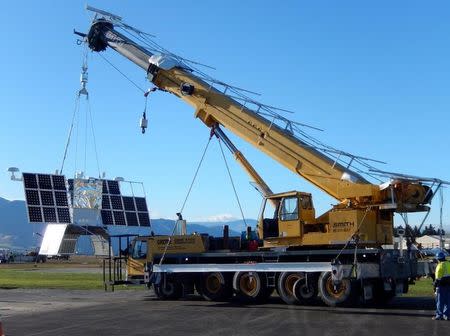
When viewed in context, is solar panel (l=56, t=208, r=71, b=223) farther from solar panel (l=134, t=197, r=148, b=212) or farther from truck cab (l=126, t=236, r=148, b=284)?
truck cab (l=126, t=236, r=148, b=284)

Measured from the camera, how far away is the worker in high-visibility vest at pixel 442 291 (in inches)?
638

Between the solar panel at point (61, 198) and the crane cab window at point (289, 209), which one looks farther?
the solar panel at point (61, 198)

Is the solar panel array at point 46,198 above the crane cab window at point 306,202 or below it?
above

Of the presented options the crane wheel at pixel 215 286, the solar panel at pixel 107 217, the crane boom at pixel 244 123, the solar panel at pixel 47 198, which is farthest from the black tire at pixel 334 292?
the solar panel at pixel 107 217

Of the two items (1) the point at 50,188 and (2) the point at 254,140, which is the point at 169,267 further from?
(1) the point at 50,188

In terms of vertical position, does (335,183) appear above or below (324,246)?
above

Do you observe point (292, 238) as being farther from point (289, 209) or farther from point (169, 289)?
point (169, 289)

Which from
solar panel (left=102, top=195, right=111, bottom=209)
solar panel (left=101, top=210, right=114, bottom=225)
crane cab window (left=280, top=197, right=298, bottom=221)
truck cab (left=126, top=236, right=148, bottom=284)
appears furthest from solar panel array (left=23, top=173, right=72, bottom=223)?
crane cab window (left=280, top=197, right=298, bottom=221)

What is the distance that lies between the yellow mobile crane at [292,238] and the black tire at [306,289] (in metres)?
0.03

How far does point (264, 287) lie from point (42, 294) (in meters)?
11.5

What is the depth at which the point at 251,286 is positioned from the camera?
21344 mm

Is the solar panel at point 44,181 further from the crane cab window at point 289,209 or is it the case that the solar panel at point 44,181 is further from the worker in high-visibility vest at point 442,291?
the worker in high-visibility vest at point 442,291

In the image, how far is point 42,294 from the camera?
27.5 m

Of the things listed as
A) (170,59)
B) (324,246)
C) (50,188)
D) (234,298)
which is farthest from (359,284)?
(50,188)
